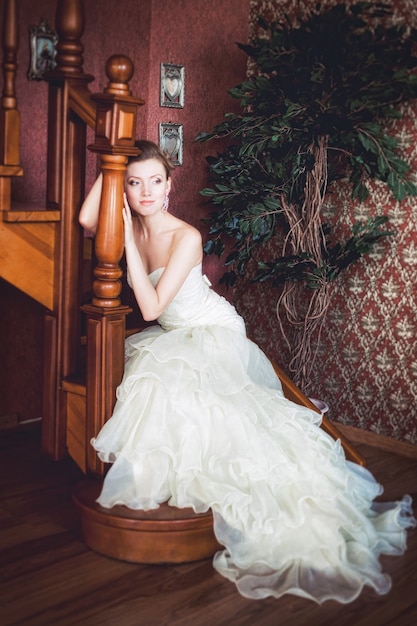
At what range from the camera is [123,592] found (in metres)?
2.54

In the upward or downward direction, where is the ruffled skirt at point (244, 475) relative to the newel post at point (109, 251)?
downward

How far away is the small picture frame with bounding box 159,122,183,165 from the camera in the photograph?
13.3 feet

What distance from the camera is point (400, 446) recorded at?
398 cm

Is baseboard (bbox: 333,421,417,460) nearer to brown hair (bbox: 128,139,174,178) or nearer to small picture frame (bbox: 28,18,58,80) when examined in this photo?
brown hair (bbox: 128,139,174,178)

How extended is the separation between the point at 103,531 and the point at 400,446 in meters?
1.79

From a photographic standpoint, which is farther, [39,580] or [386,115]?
[386,115]

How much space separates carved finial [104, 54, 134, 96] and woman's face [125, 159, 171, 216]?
1.18ft

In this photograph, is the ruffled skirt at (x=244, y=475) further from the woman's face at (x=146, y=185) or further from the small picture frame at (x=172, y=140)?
the small picture frame at (x=172, y=140)

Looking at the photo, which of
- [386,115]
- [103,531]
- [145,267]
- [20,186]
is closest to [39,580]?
[103,531]

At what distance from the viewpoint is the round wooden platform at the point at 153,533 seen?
2.70 meters

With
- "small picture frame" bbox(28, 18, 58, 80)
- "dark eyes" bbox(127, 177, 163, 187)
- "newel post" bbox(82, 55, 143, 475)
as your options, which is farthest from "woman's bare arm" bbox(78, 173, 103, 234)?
"small picture frame" bbox(28, 18, 58, 80)

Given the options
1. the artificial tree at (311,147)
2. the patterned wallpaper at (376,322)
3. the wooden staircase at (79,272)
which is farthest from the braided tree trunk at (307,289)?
the wooden staircase at (79,272)

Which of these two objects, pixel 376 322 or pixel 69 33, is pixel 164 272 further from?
pixel 376 322

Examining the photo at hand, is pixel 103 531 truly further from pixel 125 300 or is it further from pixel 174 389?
pixel 125 300
